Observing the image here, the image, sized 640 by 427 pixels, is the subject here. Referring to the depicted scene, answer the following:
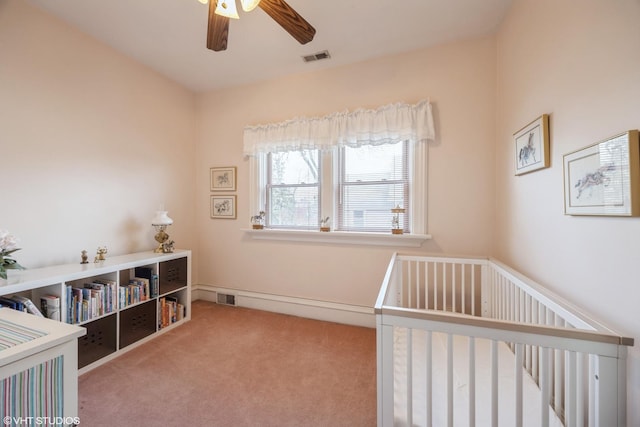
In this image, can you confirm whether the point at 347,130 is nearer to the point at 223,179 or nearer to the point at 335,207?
the point at 335,207

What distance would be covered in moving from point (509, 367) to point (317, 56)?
2.78 meters

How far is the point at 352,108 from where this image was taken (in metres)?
2.62

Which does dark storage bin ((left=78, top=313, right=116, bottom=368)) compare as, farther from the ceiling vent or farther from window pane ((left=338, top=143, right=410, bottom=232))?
the ceiling vent

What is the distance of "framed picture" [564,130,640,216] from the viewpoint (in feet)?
2.86

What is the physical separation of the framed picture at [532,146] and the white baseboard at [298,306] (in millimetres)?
1765

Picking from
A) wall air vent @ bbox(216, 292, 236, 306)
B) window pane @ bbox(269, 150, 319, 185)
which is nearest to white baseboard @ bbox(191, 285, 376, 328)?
wall air vent @ bbox(216, 292, 236, 306)

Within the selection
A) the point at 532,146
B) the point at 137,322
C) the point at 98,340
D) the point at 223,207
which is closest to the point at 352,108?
the point at 532,146

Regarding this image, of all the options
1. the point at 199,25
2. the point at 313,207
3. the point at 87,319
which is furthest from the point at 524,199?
the point at 87,319

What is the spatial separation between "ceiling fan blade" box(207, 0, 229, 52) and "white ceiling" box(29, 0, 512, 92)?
55cm

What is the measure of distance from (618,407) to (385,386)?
→ 67cm

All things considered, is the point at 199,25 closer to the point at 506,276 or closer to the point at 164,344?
the point at 164,344

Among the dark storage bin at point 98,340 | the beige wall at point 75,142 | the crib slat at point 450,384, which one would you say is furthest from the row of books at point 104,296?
the crib slat at point 450,384

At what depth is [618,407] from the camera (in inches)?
29.8

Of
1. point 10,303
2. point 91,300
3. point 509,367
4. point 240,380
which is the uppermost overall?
point 10,303
